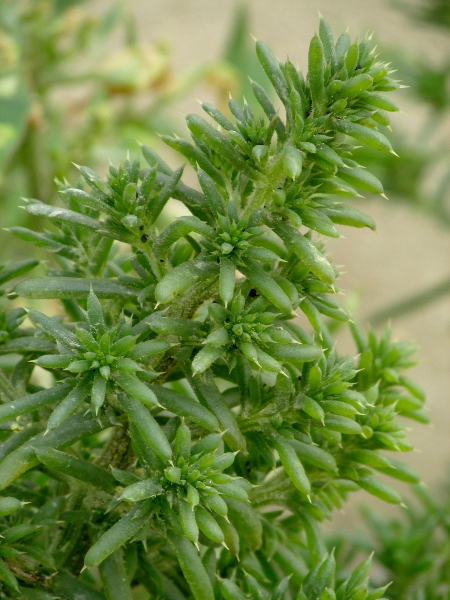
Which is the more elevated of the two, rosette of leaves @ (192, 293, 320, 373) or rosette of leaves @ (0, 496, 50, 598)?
rosette of leaves @ (192, 293, 320, 373)

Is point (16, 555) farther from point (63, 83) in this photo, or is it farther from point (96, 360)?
point (63, 83)

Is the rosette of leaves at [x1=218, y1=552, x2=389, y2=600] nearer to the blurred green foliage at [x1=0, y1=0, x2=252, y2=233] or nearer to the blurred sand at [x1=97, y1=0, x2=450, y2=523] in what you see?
the blurred green foliage at [x1=0, y1=0, x2=252, y2=233]

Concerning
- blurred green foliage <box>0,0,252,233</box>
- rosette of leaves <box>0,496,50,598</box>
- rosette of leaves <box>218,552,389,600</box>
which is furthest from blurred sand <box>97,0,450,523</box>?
rosette of leaves <box>0,496,50,598</box>

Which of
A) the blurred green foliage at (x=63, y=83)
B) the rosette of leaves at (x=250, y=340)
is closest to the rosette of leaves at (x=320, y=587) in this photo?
the rosette of leaves at (x=250, y=340)

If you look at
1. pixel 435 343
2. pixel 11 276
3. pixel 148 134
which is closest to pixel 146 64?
pixel 148 134

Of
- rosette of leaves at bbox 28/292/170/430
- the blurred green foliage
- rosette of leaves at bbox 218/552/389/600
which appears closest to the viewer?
rosette of leaves at bbox 28/292/170/430

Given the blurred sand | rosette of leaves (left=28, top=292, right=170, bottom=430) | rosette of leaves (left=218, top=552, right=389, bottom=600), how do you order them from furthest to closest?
the blurred sand → rosette of leaves (left=218, top=552, right=389, bottom=600) → rosette of leaves (left=28, top=292, right=170, bottom=430)

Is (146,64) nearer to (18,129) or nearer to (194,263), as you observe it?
(18,129)

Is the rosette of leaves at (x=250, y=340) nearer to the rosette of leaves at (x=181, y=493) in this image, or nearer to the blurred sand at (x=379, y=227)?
the rosette of leaves at (x=181, y=493)

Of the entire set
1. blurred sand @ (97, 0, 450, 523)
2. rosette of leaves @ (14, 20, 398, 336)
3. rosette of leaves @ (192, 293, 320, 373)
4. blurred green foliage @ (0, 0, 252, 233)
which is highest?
blurred sand @ (97, 0, 450, 523)
